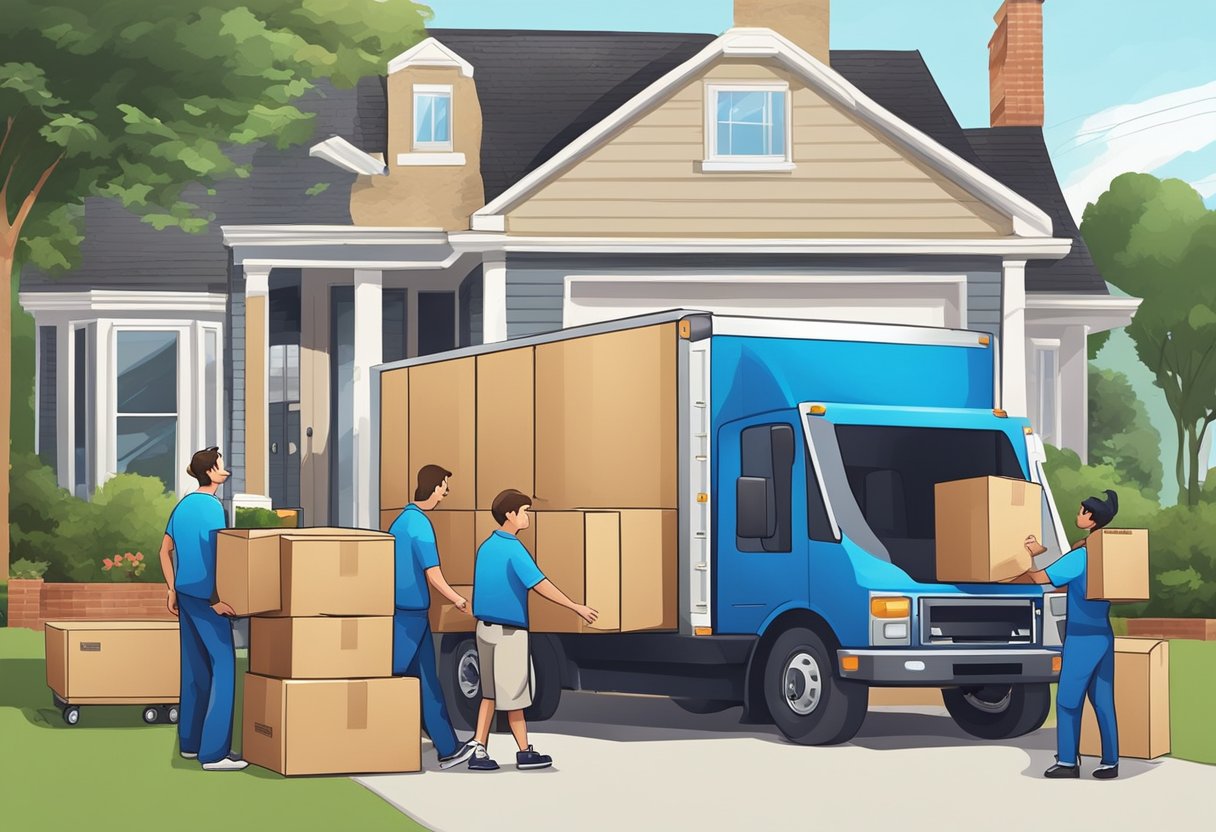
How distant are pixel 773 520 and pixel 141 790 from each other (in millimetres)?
4826

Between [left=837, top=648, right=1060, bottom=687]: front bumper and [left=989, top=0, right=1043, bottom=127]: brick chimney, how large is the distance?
65.0 feet

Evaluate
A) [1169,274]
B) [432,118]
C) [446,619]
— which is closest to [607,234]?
[432,118]

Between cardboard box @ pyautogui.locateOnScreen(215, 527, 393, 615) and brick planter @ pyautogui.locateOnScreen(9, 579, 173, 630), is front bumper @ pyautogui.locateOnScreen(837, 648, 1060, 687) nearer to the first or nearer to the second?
cardboard box @ pyautogui.locateOnScreen(215, 527, 393, 615)

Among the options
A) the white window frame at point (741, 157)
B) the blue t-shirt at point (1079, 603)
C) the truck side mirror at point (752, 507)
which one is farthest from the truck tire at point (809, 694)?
the white window frame at point (741, 157)

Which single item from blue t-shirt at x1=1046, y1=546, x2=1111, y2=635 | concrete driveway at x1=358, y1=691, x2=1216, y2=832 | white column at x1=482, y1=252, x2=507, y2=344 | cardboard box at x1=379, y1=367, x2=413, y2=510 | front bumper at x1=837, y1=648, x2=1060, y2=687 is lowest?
concrete driveway at x1=358, y1=691, x2=1216, y2=832

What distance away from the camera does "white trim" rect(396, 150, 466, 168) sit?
2422 cm

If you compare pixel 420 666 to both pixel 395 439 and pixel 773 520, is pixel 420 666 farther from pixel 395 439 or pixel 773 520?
pixel 395 439

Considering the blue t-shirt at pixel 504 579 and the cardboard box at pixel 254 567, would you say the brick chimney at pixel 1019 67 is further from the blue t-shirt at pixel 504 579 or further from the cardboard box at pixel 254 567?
the cardboard box at pixel 254 567

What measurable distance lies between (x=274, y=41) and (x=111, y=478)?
6900 millimetres

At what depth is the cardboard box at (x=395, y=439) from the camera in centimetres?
1758

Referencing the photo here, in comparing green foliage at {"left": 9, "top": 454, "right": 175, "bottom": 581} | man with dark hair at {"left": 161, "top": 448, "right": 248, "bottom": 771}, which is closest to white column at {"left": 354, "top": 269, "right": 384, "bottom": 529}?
green foliage at {"left": 9, "top": 454, "right": 175, "bottom": 581}

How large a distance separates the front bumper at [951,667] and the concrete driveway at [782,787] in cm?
51

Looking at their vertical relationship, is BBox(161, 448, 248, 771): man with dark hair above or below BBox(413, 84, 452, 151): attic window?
below

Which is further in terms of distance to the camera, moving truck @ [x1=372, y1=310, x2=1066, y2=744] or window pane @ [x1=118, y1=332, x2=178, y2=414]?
window pane @ [x1=118, y1=332, x2=178, y2=414]
